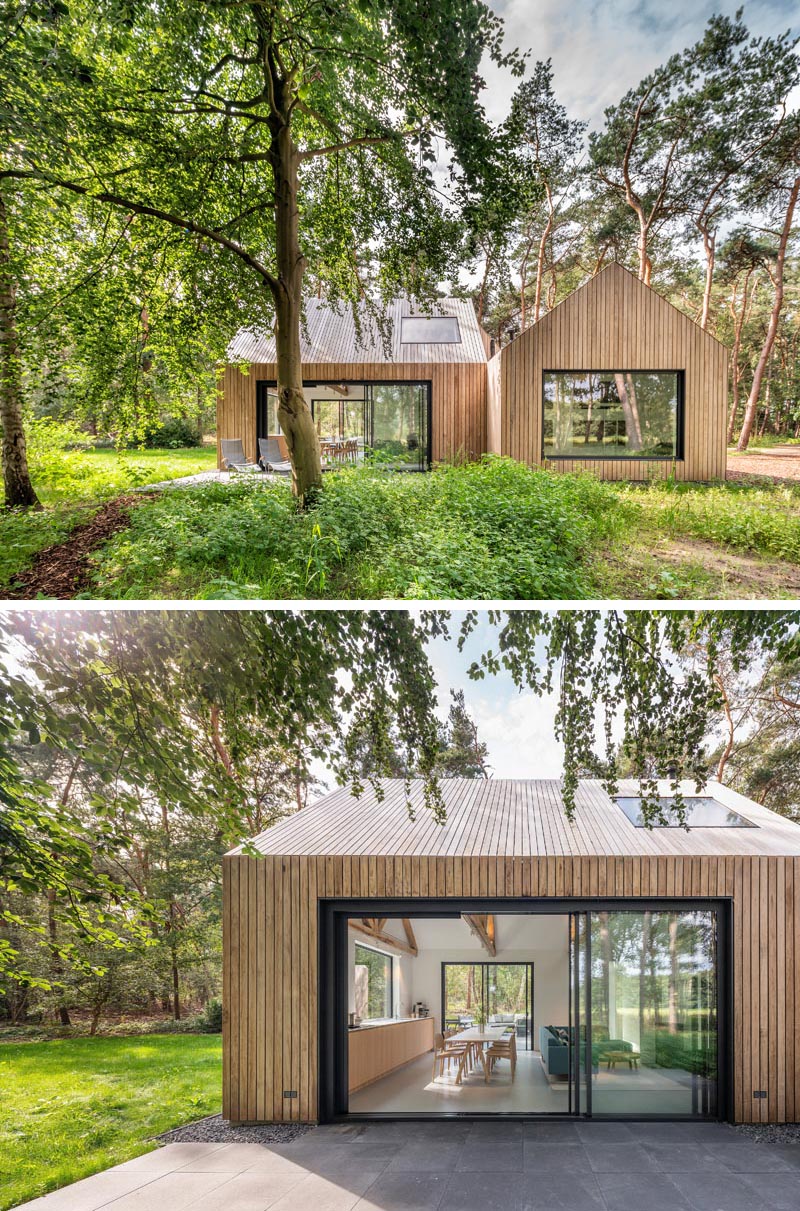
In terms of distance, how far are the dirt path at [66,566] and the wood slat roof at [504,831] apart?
3.04 m

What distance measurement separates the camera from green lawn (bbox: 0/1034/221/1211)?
6.25 meters

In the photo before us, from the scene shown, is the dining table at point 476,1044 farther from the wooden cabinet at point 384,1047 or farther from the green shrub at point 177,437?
the green shrub at point 177,437

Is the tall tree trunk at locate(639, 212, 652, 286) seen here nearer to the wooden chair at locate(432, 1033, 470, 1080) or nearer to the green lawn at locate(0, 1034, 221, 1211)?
the green lawn at locate(0, 1034, 221, 1211)

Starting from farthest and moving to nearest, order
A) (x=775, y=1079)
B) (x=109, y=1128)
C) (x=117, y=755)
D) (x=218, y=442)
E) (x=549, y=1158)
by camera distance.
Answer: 1. (x=218, y=442)
2. (x=109, y=1128)
3. (x=775, y=1079)
4. (x=549, y=1158)
5. (x=117, y=755)

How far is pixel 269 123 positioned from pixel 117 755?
15.5 feet

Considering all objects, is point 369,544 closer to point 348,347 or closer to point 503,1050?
point 348,347

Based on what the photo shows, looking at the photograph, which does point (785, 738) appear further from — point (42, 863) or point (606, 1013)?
point (42, 863)

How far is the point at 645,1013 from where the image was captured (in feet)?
22.8

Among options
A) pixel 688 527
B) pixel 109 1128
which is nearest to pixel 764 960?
pixel 688 527

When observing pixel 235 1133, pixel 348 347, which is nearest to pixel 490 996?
pixel 235 1133

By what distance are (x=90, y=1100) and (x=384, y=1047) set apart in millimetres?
3472

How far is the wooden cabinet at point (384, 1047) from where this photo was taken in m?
8.32

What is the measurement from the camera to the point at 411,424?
488 inches

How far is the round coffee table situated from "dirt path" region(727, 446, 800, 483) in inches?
211
